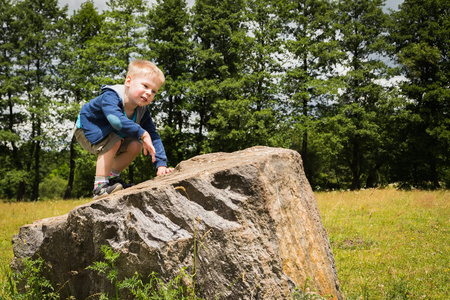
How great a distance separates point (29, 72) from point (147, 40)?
9369 millimetres

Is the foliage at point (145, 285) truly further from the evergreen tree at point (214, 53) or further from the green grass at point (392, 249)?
the evergreen tree at point (214, 53)

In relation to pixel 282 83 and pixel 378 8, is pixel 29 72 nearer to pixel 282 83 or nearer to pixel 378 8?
pixel 282 83

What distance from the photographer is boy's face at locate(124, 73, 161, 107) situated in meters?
3.77

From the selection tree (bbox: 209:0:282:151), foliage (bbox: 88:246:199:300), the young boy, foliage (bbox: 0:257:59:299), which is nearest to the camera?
foliage (bbox: 88:246:199:300)

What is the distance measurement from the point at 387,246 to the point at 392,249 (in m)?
0.28

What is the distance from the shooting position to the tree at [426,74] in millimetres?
22891

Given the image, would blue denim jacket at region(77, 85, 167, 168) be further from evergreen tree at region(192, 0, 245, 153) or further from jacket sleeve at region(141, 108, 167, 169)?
evergreen tree at region(192, 0, 245, 153)

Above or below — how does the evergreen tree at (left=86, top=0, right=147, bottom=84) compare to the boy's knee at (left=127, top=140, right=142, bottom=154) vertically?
above

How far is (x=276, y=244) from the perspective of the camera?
107 inches

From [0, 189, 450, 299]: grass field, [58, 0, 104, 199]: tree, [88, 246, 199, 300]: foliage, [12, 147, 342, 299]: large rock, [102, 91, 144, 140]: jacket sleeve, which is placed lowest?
[0, 189, 450, 299]: grass field

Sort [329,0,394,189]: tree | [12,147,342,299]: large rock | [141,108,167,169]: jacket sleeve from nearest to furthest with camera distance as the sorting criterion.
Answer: [12,147,342,299]: large rock < [141,108,167,169]: jacket sleeve < [329,0,394,189]: tree

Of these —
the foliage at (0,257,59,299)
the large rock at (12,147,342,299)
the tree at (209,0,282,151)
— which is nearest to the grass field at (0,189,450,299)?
the foliage at (0,257,59,299)

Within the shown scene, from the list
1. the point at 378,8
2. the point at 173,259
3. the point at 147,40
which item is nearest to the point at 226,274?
the point at 173,259

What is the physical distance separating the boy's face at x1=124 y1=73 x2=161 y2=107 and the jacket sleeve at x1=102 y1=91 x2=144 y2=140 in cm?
22
